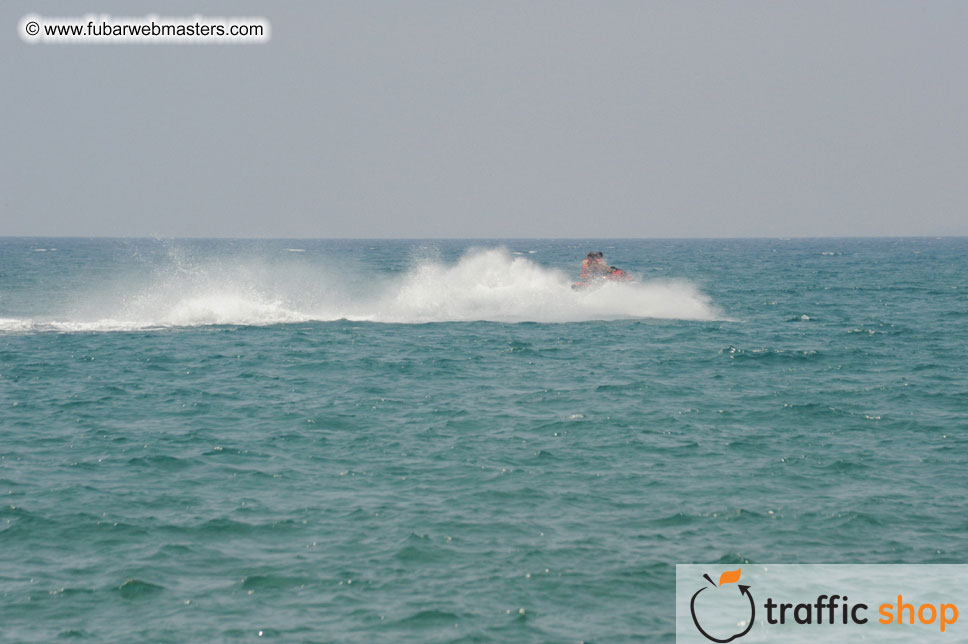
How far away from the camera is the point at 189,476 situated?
17.8m

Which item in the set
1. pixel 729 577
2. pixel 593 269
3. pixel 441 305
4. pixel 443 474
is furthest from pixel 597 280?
pixel 729 577

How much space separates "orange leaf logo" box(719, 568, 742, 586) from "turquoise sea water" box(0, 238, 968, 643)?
0.56m

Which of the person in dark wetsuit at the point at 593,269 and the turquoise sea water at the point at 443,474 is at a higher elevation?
the person in dark wetsuit at the point at 593,269

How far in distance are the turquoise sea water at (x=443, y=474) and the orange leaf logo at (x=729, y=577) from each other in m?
0.56

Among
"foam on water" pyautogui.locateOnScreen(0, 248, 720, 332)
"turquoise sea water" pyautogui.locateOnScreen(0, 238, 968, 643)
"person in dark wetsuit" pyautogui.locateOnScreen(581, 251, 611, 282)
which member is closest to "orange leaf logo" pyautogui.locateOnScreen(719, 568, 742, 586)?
"turquoise sea water" pyautogui.locateOnScreen(0, 238, 968, 643)

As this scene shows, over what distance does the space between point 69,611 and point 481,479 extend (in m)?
7.82

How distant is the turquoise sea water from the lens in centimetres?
1247

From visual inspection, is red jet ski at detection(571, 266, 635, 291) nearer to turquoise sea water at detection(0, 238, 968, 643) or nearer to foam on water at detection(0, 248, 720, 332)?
foam on water at detection(0, 248, 720, 332)

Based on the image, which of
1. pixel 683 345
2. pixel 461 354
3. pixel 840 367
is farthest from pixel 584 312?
pixel 840 367

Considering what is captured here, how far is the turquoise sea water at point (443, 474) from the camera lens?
12469 mm

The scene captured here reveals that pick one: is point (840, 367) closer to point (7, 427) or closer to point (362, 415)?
point (362, 415)

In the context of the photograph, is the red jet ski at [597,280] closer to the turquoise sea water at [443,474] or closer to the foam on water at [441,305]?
the foam on water at [441,305]

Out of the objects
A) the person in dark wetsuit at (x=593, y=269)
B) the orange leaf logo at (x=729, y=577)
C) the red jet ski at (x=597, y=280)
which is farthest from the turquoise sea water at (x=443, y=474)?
the person in dark wetsuit at (x=593, y=269)

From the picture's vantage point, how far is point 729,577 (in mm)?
13305
